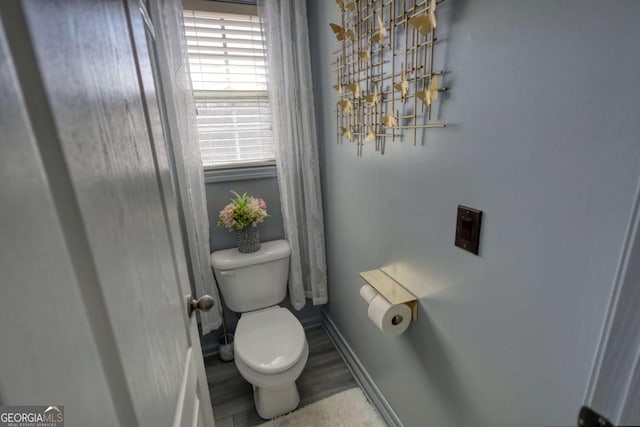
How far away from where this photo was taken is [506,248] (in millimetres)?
774

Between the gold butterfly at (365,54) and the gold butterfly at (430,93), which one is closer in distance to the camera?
the gold butterfly at (430,93)

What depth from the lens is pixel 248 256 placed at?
176 centimetres

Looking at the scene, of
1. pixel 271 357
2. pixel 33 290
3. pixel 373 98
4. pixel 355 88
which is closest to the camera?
pixel 33 290

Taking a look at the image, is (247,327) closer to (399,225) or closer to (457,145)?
(399,225)

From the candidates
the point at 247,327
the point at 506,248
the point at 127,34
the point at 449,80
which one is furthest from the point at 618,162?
the point at 247,327

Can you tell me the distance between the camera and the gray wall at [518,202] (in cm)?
56

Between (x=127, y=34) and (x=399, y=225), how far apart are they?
1.00 metres

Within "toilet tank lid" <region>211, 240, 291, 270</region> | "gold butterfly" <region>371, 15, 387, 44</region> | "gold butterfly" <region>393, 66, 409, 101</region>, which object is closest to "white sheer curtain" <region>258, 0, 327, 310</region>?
"toilet tank lid" <region>211, 240, 291, 270</region>

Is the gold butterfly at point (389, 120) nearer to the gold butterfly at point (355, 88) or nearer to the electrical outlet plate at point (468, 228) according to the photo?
the gold butterfly at point (355, 88)

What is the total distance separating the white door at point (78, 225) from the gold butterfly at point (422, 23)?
0.71 metres

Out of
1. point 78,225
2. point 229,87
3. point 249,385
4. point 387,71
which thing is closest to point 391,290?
point 387,71

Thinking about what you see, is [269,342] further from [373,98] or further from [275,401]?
[373,98]

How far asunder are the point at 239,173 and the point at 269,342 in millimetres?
950

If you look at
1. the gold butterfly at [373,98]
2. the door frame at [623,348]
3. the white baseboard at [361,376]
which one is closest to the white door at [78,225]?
the door frame at [623,348]
